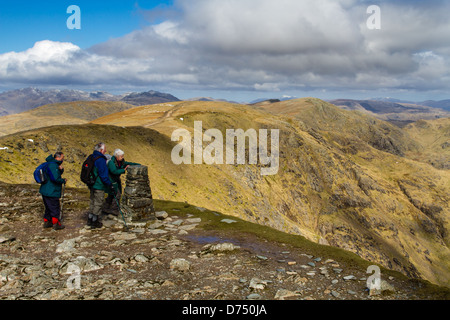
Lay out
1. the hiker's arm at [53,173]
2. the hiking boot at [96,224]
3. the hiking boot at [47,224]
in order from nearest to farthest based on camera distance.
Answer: the hiker's arm at [53,173]
the hiking boot at [47,224]
the hiking boot at [96,224]

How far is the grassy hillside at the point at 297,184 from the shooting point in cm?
4656

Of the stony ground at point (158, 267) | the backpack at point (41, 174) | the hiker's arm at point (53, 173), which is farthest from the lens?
the hiker's arm at point (53, 173)

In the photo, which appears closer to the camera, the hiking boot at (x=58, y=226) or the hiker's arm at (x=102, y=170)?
the hiker's arm at (x=102, y=170)

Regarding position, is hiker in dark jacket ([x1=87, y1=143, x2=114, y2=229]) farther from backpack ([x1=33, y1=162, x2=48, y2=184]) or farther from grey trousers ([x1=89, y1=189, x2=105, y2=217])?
backpack ([x1=33, y1=162, x2=48, y2=184])

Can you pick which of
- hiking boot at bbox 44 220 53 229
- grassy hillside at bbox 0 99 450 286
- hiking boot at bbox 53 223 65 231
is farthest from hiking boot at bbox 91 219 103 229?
grassy hillside at bbox 0 99 450 286

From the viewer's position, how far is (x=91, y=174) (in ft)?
48.3

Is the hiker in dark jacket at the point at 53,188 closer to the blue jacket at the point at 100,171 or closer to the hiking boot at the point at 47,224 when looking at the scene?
the hiking boot at the point at 47,224

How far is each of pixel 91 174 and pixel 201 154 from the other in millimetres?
57148

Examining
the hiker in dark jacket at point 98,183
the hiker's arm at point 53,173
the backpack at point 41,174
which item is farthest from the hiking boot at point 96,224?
the backpack at point 41,174

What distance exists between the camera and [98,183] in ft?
48.6

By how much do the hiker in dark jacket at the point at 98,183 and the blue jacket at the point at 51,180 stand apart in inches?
65.6

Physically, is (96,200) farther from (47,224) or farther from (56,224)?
(47,224)

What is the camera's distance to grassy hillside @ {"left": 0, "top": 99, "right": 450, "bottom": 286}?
4656cm

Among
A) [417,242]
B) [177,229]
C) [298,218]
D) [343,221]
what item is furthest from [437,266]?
[177,229]
